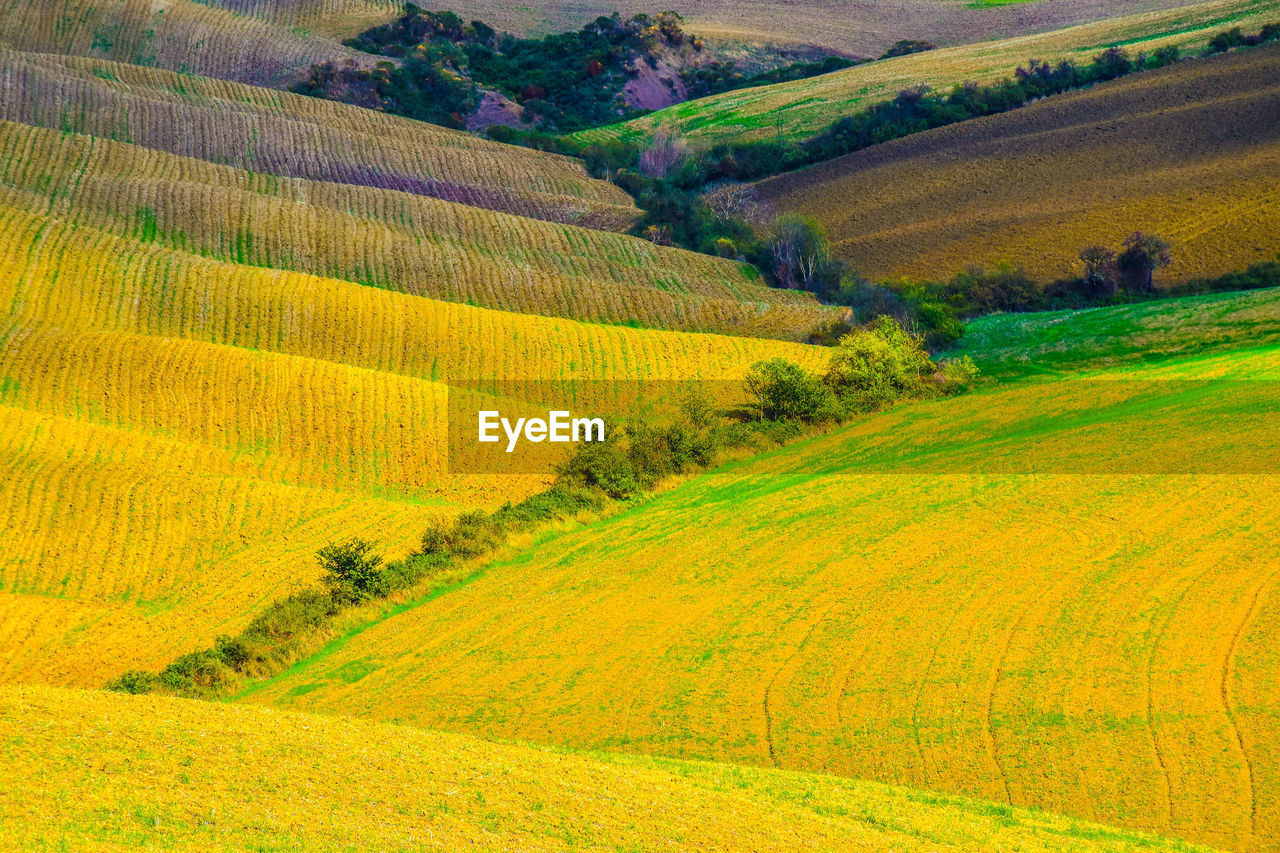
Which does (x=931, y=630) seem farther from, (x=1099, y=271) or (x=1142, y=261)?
(x=1142, y=261)

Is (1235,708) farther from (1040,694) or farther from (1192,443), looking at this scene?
(1192,443)

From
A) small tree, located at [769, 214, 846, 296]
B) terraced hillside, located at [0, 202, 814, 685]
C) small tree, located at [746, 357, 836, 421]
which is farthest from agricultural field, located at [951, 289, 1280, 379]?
small tree, located at [769, 214, 846, 296]

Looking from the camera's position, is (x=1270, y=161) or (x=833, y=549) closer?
(x=833, y=549)

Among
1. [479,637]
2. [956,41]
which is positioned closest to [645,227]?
[479,637]

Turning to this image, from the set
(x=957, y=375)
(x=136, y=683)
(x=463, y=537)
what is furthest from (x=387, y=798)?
(x=957, y=375)

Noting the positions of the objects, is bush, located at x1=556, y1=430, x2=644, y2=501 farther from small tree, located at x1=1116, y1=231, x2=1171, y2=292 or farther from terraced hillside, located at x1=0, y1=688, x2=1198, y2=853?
small tree, located at x1=1116, y1=231, x2=1171, y2=292

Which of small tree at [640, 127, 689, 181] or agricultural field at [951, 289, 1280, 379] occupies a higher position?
small tree at [640, 127, 689, 181]
